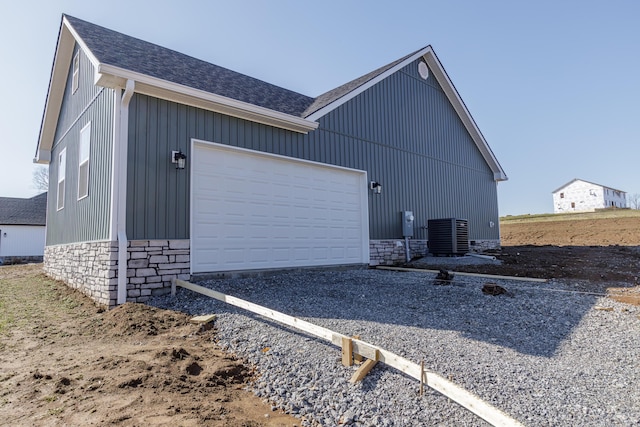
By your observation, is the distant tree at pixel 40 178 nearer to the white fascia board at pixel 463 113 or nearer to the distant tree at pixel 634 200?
the white fascia board at pixel 463 113

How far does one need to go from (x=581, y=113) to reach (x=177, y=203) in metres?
18.2

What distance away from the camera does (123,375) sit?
9.77 feet

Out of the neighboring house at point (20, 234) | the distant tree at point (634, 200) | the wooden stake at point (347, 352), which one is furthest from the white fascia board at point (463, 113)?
the distant tree at point (634, 200)

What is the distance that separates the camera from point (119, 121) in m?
5.65

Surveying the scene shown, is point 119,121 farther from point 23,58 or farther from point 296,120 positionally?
point 23,58

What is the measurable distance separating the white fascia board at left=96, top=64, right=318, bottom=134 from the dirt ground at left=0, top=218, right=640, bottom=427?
350cm

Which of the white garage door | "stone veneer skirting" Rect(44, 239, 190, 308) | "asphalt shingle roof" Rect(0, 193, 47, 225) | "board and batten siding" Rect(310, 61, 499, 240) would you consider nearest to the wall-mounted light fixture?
the white garage door

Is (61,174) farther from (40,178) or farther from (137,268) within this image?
(40,178)

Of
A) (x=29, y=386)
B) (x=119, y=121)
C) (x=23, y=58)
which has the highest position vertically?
(x=23, y=58)

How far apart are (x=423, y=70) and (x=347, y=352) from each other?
1130 cm

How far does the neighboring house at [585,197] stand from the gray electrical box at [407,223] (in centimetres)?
4674

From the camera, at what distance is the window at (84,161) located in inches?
289

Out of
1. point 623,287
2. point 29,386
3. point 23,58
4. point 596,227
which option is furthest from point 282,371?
point 596,227

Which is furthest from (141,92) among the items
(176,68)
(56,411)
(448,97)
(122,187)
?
(448,97)
